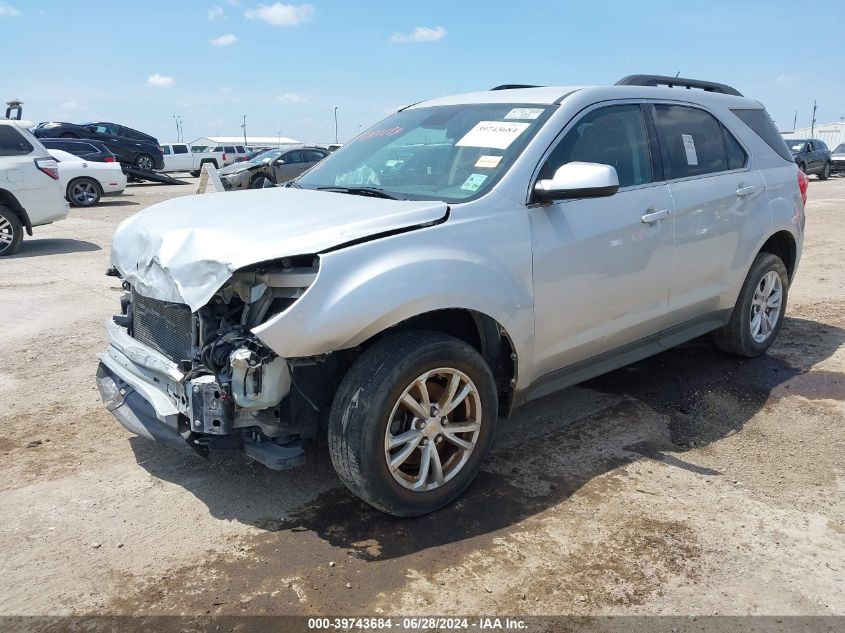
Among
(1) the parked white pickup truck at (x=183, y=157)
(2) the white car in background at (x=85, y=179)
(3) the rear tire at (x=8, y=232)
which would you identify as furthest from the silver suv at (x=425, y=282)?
(1) the parked white pickup truck at (x=183, y=157)

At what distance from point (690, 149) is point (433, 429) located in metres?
2.63

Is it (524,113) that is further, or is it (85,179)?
(85,179)

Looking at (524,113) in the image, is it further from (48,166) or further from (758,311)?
(48,166)

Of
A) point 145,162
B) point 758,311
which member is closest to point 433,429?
point 758,311

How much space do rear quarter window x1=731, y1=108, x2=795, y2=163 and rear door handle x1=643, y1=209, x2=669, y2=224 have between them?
1.50 meters

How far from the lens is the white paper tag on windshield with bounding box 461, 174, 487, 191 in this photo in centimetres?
351

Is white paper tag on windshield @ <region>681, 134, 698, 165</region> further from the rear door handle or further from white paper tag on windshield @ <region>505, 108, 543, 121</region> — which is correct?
white paper tag on windshield @ <region>505, 108, 543, 121</region>

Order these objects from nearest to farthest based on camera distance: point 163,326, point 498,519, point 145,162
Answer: point 498,519 < point 163,326 < point 145,162

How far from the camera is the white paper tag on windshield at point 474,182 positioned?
11.5ft

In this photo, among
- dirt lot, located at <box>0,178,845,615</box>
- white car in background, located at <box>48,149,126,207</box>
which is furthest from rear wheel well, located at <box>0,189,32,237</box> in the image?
white car in background, located at <box>48,149,126,207</box>

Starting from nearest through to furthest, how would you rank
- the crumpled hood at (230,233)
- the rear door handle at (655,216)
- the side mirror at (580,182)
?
1. the crumpled hood at (230,233)
2. the side mirror at (580,182)
3. the rear door handle at (655,216)

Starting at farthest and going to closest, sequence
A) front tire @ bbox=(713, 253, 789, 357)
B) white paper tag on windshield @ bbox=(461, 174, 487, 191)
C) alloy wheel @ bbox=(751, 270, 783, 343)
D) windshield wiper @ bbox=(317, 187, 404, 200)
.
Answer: alloy wheel @ bbox=(751, 270, 783, 343), front tire @ bbox=(713, 253, 789, 357), windshield wiper @ bbox=(317, 187, 404, 200), white paper tag on windshield @ bbox=(461, 174, 487, 191)

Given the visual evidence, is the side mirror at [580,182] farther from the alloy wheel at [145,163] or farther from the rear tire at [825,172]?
the rear tire at [825,172]

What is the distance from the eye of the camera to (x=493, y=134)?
12.4ft
